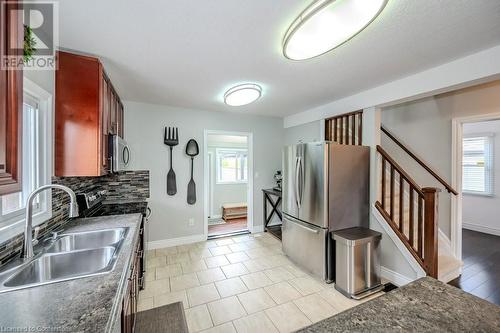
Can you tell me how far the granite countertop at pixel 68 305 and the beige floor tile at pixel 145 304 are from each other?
128 centimetres

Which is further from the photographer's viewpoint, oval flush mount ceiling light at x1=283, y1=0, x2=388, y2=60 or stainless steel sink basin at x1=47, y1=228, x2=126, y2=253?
stainless steel sink basin at x1=47, y1=228, x2=126, y2=253

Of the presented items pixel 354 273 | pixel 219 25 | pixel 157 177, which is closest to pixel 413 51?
pixel 219 25

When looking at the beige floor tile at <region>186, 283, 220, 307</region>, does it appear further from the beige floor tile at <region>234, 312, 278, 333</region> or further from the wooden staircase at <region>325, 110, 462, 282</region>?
the wooden staircase at <region>325, 110, 462, 282</region>

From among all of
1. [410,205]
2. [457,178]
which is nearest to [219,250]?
[410,205]

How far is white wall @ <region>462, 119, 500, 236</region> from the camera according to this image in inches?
162

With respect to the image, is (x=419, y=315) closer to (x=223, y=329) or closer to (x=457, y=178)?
(x=223, y=329)

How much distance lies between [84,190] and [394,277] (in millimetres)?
3750

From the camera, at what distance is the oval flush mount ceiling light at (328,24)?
1.19 metres

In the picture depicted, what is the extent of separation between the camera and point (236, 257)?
3.24m

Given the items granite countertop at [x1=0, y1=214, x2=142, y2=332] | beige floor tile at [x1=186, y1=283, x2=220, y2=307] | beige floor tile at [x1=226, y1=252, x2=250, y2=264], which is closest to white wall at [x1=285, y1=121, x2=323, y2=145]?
beige floor tile at [x1=226, y1=252, x2=250, y2=264]

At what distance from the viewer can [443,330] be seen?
72 cm

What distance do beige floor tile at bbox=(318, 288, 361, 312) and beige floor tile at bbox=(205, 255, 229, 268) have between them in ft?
4.44

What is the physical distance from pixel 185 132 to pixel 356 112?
2.76 meters

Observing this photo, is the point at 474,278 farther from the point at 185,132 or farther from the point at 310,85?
the point at 185,132
